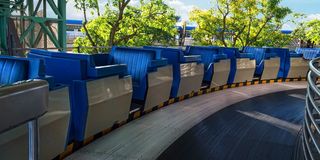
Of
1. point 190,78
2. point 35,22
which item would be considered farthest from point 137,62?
point 35,22

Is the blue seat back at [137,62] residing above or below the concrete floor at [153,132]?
above

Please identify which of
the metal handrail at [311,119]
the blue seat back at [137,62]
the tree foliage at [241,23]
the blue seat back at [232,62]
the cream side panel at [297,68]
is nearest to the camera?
the metal handrail at [311,119]

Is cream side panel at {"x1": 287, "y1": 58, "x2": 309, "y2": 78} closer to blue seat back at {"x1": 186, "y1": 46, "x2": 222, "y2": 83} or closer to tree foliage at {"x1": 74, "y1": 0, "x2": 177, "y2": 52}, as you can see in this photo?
blue seat back at {"x1": 186, "y1": 46, "x2": 222, "y2": 83}

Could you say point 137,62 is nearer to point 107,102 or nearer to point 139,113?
point 139,113

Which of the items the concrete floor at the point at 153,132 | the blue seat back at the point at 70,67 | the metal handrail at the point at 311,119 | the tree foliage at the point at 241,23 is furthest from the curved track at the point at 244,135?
the tree foliage at the point at 241,23

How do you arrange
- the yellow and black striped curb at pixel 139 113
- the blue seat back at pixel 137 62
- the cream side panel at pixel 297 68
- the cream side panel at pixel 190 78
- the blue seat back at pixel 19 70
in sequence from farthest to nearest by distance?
the cream side panel at pixel 297 68
the cream side panel at pixel 190 78
the blue seat back at pixel 137 62
the yellow and black striped curb at pixel 139 113
the blue seat back at pixel 19 70

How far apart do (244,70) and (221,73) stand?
1.27 meters

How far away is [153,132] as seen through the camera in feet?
16.0

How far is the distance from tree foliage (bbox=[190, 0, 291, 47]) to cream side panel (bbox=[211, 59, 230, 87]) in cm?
790

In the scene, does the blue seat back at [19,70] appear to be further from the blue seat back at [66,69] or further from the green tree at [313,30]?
the green tree at [313,30]

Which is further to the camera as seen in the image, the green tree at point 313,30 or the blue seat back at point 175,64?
the green tree at point 313,30

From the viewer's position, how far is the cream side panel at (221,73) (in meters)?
8.73

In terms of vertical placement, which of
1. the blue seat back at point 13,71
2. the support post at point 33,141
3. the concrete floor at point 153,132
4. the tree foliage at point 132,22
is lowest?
the concrete floor at point 153,132

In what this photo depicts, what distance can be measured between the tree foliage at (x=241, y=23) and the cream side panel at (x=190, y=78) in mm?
9212
